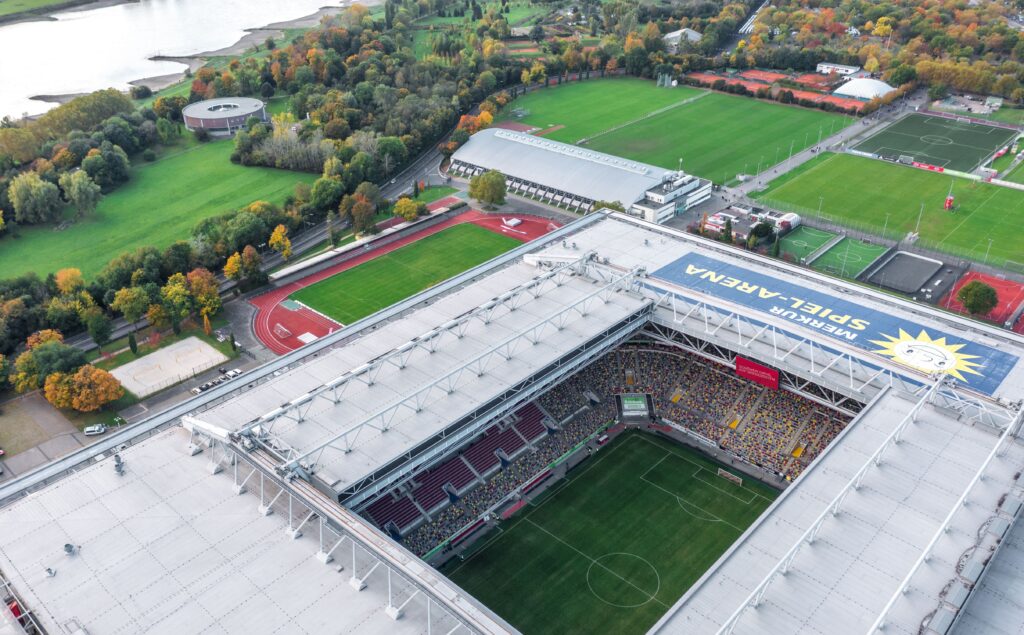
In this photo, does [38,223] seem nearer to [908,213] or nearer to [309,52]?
[309,52]

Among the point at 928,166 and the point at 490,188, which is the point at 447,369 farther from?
the point at 928,166

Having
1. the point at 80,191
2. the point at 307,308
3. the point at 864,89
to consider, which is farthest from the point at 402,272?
the point at 864,89

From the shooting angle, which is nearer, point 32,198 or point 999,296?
point 999,296

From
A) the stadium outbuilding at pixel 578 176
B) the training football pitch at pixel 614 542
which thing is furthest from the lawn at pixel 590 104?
the training football pitch at pixel 614 542

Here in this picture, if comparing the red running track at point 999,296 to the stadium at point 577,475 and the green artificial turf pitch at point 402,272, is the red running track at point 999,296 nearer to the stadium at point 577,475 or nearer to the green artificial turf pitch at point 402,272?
the stadium at point 577,475

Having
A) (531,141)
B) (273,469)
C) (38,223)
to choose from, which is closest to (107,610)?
(273,469)

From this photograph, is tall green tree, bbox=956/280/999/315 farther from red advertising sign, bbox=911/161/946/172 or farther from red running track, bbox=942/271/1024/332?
red advertising sign, bbox=911/161/946/172

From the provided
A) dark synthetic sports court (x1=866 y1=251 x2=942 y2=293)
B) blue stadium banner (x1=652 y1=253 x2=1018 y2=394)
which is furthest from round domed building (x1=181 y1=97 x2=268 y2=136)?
dark synthetic sports court (x1=866 y1=251 x2=942 y2=293)
